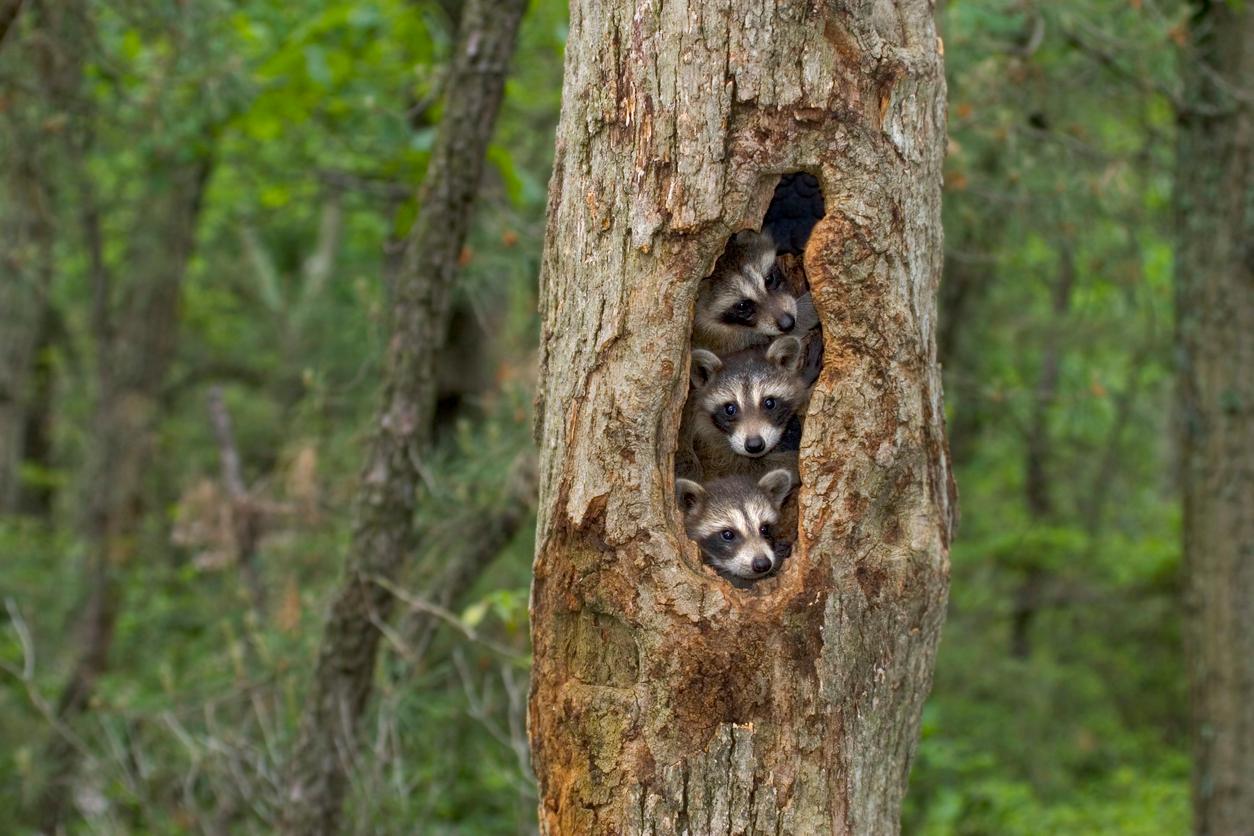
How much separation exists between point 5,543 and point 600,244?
994 cm

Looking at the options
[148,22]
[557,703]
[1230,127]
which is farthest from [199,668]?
[1230,127]

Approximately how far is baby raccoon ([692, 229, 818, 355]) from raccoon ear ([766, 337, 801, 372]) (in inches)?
1.5

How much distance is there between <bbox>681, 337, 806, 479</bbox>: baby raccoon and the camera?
400 centimetres

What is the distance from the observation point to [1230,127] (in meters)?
6.89

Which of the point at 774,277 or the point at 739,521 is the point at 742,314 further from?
the point at 739,521

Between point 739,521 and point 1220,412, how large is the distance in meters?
4.19

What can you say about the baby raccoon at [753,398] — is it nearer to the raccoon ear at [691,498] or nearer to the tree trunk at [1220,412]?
the raccoon ear at [691,498]

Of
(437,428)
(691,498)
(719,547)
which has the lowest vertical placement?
(437,428)

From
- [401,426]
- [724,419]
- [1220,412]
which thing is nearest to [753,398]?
[724,419]

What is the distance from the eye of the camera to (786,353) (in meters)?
4.07

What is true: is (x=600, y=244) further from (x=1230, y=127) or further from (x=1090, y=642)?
(x=1090, y=642)

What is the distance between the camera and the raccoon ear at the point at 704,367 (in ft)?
12.5

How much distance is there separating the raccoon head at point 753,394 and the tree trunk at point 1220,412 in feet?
12.7

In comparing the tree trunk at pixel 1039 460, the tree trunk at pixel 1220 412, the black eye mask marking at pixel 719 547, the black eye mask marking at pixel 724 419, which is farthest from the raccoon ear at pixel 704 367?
the tree trunk at pixel 1039 460
